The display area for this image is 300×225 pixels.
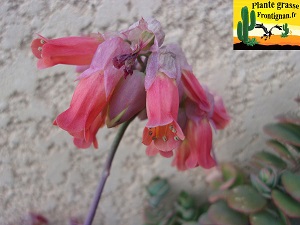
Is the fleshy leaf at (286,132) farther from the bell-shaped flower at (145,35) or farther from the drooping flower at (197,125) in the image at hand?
the bell-shaped flower at (145,35)

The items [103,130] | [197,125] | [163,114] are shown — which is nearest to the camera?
[163,114]

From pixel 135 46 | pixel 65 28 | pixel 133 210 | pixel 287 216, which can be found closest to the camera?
pixel 135 46

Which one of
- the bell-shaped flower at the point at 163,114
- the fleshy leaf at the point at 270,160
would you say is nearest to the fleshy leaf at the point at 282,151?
the fleshy leaf at the point at 270,160

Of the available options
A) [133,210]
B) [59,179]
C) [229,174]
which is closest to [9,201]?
[59,179]

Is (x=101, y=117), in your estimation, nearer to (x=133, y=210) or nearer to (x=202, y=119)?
(x=202, y=119)

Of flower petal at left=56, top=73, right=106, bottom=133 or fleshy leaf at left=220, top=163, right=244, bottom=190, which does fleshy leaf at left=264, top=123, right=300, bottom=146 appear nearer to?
fleshy leaf at left=220, top=163, right=244, bottom=190

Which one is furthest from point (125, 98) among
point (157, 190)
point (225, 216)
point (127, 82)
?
point (157, 190)

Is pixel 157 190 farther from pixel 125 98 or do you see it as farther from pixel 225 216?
pixel 125 98
